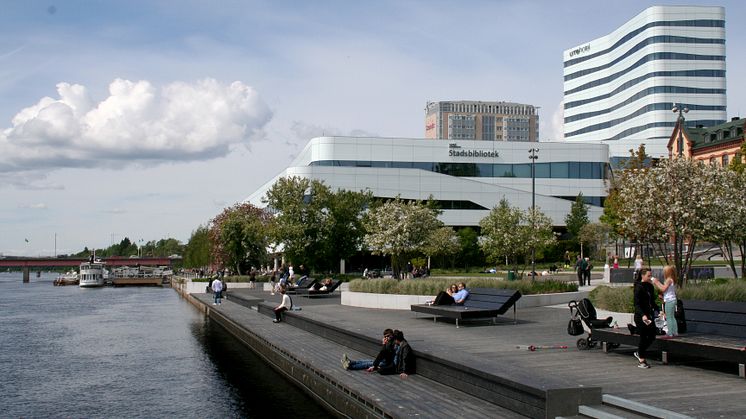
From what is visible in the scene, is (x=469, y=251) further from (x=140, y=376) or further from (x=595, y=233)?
(x=140, y=376)

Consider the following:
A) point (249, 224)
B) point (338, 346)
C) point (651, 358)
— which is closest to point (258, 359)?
point (338, 346)

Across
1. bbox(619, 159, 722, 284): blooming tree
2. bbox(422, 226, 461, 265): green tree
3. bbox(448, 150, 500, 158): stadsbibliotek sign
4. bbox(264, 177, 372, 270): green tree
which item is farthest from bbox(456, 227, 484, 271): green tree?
bbox(619, 159, 722, 284): blooming tree

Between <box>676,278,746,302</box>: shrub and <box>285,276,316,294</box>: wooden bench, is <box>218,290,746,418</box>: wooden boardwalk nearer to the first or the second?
<box>676,278,746,302</box>: shrub

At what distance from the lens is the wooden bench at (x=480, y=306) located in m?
19.6

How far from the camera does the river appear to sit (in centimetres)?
1445

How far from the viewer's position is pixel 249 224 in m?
59.5

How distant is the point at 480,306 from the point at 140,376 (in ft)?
30.8

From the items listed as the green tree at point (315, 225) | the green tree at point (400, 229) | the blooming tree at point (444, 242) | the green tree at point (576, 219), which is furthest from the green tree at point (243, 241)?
the green tree at point (576, 219)

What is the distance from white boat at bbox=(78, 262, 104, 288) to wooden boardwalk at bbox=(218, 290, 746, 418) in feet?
317

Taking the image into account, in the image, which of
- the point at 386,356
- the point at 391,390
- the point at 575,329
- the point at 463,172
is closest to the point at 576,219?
the point at 463,172

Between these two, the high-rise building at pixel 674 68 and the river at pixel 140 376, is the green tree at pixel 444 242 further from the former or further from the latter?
the high-rise building at pixel 674 68

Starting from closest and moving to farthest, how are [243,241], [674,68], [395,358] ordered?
[395,358] → [243,241] → [674,68]

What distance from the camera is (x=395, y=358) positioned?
13.1 m

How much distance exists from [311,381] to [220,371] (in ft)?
18.1
